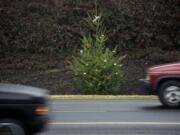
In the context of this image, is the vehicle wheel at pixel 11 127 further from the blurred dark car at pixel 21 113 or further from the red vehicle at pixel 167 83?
the red vehicle at pixel 167 83

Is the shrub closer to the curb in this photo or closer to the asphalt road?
the curb

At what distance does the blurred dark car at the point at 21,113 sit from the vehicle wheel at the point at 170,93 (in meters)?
7.53

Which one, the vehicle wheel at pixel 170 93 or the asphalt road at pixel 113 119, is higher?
the vehicle wheel at pixel 170 93

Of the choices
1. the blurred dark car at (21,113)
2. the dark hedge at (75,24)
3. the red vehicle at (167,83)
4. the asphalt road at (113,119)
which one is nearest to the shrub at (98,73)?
the asphalt road at (113,119)

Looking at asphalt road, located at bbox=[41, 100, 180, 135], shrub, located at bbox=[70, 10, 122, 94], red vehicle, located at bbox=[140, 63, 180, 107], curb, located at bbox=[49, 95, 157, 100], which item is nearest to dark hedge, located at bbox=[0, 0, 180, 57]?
shrub, located at bbox=[70, 10, 122, 94]

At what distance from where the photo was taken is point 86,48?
2455cm

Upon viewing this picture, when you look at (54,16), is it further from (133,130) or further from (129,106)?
(133,130)

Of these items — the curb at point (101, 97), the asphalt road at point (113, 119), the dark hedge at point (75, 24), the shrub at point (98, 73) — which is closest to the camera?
the asphalt road at point (113, 119)

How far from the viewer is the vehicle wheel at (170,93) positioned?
58.4 ft

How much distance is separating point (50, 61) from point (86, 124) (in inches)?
572

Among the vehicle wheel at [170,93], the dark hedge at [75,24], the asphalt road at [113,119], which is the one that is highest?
the dark hedge at [75,24]

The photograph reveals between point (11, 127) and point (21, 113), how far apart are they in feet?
0.85

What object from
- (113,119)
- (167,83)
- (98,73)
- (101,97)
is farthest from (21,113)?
(98,73)

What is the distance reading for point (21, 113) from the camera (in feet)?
35.1
